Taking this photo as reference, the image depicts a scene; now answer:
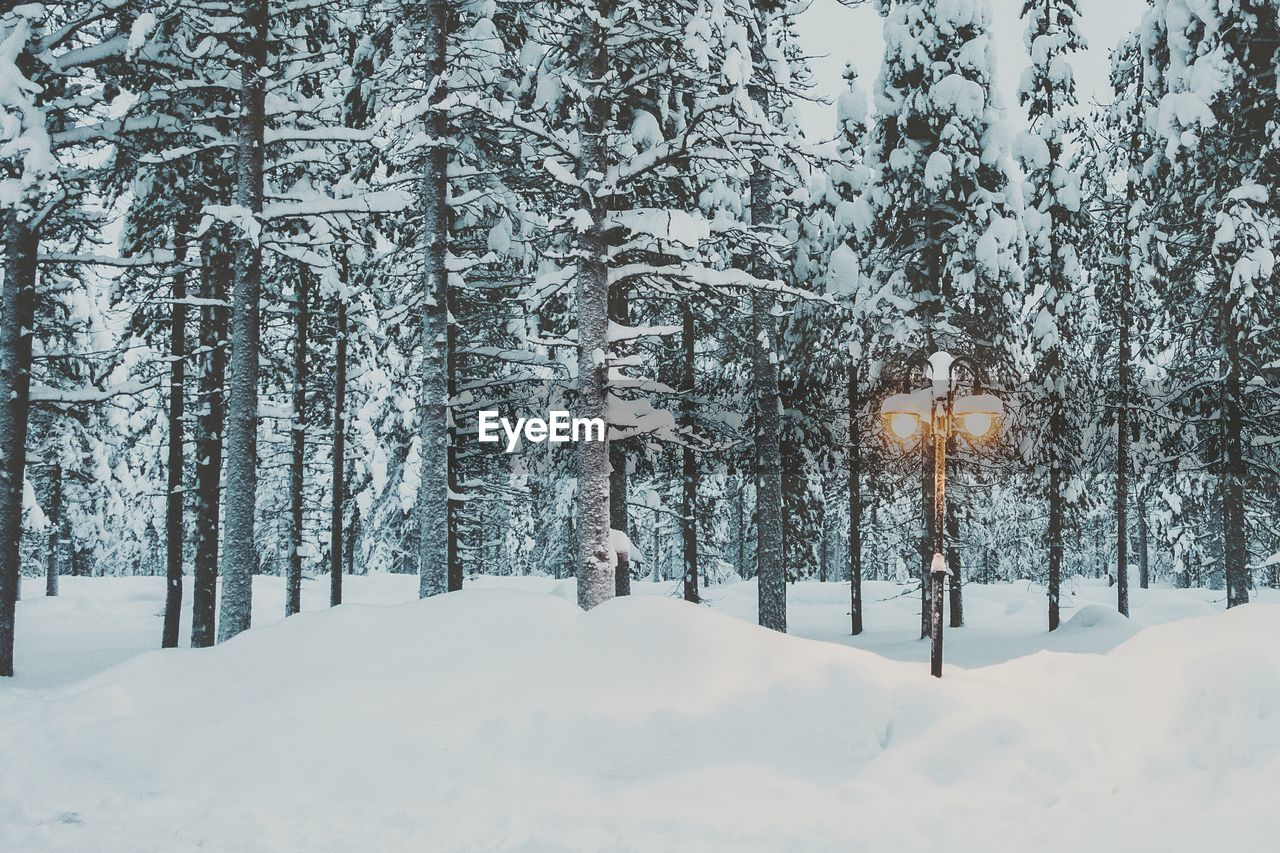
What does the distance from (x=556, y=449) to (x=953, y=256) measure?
26.6ft

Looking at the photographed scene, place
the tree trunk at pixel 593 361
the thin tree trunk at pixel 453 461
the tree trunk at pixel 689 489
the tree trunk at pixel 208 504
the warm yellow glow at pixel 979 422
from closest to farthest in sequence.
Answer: the warm yellow glow at pixel 979 422
the tree trunk at pixel 593 361
the tree trunk at pixel 208 504
the thin tree trunk at pixel 453 461
the tree trunk at pixel 689 489

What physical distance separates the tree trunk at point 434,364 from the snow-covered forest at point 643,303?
0.21 feet

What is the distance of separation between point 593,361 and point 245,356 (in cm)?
512

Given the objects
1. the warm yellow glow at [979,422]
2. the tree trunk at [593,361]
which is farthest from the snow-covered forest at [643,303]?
the warm yellow glow at [979,422]

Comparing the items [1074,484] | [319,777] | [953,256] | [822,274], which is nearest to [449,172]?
[822,274]

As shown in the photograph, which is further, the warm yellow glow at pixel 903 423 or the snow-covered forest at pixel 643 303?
the warm yellow glow at pixel 903 423

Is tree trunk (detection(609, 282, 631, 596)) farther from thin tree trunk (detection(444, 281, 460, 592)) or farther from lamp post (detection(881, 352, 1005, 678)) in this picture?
lamp post (detection(881, 352, 1005, 678))

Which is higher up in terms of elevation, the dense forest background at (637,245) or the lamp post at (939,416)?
the dense forest background at (637,245)

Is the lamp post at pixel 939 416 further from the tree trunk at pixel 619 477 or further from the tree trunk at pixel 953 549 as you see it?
the tree trunk at pixel 953 549

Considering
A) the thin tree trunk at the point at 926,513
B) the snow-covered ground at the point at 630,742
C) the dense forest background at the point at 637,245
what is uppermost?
the dense forest background at the point at 637,245

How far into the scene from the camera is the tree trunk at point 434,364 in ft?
44.2

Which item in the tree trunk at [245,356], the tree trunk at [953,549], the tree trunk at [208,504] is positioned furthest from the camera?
the tree trunk at [953,549]

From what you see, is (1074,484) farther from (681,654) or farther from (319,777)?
(319,777)

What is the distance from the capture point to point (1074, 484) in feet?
65.5
